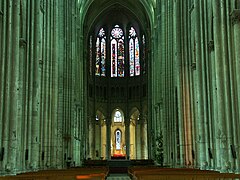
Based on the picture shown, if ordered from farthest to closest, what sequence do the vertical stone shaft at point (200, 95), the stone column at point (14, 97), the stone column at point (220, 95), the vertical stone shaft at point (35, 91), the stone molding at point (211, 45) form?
the vertical stone shaft at point (35, 91) < the vertical stone shaft at point (200, 95) < the stone molding at point (211, 45) < the stone column at point (14, 97) < the stone column at point (220, 95)

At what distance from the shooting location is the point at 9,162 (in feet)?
59.4

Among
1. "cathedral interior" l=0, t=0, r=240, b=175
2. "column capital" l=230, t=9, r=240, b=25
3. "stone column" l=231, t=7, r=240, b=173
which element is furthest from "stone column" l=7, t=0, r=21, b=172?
"column capital" l=230, t=9, r=240, b=25

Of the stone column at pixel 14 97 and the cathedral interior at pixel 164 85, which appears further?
the stone column at pixel 14 97

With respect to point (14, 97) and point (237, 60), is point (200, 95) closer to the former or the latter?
point (237, 60)

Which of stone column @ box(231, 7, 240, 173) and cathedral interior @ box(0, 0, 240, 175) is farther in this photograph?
cathedral interior @ box(0, 0, 240, 175)

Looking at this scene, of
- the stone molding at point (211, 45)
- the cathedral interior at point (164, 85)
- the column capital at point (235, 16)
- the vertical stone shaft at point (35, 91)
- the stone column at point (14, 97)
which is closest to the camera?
the column capital at point (235, 16)

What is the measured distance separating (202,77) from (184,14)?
8928mm

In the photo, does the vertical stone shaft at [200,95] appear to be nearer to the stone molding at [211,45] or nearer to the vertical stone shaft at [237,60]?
the stone molding at [211,45]

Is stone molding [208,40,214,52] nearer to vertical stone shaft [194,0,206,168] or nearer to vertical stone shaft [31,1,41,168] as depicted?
vertical stone shaft [194,0,206,168]

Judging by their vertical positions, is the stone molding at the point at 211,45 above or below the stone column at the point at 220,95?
above

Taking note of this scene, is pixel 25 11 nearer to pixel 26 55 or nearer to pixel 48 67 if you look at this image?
pixel 26 55

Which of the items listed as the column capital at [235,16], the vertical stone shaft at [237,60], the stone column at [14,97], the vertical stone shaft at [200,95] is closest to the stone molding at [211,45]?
the vertical stone shaft at [200,95]

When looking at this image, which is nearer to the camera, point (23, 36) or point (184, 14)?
point (23, 36)

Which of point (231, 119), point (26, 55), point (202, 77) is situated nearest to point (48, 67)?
point (26, 55)
